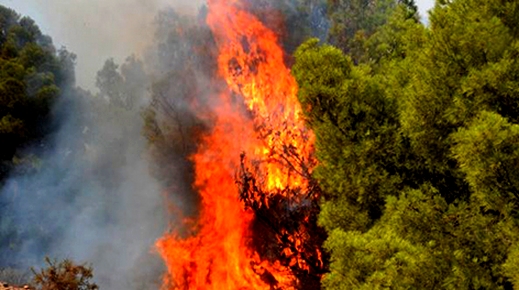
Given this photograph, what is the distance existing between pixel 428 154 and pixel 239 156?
377 inches

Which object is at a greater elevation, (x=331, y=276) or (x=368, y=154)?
(x=368, y=154)

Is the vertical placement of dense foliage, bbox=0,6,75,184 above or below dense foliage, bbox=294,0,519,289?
above

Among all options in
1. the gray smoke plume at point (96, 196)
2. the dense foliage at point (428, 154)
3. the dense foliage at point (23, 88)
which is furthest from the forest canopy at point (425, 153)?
the dense foliage at point (23, 88)

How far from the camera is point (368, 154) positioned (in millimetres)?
7457

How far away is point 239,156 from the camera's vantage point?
16.3 meters

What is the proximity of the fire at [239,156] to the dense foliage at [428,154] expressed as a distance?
708cm

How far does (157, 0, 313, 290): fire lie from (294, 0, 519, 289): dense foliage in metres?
7.08

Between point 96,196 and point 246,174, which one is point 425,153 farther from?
point 96,196

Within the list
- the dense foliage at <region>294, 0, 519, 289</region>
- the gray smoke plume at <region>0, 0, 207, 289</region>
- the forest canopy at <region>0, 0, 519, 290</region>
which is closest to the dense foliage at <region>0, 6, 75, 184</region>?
the gray smoke plume at <region>0, 0, 207, 289</region>

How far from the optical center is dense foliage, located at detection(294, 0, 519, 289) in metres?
5.43

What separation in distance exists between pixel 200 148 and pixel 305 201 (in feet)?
13.7

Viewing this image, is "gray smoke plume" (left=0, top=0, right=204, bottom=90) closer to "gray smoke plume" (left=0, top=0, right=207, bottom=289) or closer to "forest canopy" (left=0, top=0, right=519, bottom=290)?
"gray smoke plume" (left=0, top=0, right=207, bottom=289)

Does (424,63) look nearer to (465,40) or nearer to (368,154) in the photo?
(465,40)

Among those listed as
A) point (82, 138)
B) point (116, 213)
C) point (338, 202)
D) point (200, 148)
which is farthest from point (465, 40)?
point (82, 138)
